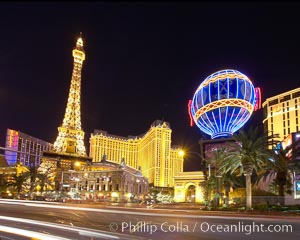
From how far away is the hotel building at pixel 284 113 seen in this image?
114938 mm

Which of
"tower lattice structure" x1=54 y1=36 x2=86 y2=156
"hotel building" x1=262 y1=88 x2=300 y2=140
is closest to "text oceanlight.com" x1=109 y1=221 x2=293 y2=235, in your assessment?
"hotel building" x1=262 y1=88 x2=300 y2=140

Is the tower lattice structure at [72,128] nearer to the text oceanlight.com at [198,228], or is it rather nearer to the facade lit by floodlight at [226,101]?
the facade lit by floodlight at [226,101]

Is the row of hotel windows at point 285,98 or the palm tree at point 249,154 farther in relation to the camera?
the row of hotel windows at point 285,98

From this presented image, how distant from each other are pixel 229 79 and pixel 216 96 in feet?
12.2

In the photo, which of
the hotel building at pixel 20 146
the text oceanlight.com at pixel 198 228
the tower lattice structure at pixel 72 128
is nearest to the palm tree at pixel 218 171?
the text oceanlight.com at pixel 198 228

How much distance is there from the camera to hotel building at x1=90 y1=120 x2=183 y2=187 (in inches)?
6117

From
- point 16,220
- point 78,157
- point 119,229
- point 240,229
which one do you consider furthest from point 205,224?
point 78,157

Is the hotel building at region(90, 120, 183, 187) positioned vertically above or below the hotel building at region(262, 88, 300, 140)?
below

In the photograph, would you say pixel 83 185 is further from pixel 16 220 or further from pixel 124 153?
pixel 16 220

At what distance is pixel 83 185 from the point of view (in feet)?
383

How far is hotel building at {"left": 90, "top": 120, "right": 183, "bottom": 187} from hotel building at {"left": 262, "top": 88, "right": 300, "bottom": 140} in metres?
47.2

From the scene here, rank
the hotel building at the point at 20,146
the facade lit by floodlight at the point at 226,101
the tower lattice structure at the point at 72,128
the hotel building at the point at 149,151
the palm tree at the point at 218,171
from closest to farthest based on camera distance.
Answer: the palm tree at the point at 218,171, the facade lit by floodlight at the point at 226,101, the tower lattice structure at the point at 72,128, the hotel building at the point at 20,146, the hotel building at the point at 149,151

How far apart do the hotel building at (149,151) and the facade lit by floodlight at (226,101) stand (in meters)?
84.1

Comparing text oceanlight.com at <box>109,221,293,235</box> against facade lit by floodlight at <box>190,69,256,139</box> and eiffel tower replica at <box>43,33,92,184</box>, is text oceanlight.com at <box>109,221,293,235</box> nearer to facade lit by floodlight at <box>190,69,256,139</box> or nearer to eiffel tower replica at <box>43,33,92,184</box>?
facade lit by floodlight at <box>190,69,256,139</box>
